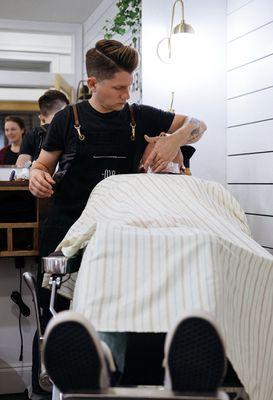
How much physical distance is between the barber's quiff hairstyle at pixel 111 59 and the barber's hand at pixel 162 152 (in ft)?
0.97

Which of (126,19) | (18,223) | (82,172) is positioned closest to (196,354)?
(82,172)

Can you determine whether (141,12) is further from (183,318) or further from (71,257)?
(183,318)

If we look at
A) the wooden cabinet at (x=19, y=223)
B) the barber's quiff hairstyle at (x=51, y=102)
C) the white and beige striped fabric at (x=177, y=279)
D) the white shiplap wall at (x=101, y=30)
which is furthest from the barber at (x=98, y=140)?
the white shiplap wall at (x=101, y=30)

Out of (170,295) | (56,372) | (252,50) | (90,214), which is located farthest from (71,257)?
(252,50)

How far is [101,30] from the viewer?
9.14ft

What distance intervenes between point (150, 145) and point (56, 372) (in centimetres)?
115

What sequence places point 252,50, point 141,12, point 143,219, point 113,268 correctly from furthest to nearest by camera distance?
1. point 141,12
2. point 252,50
3. point 143,219
4. point 113,268

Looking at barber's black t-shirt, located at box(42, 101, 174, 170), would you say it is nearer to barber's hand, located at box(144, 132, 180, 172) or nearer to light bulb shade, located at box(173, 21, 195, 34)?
barber's hand, located at box(144, 132, 180, 172)

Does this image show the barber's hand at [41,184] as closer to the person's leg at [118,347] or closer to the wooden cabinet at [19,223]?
the wooden cabinet at [19,223]

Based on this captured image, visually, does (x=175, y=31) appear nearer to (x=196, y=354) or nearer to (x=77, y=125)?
(x=77, y=125)

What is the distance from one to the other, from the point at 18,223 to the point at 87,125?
24.9 inches

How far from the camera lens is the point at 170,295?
1.25m

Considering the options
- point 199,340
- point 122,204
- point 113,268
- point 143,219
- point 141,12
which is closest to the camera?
point 199,340

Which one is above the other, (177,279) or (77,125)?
(77,125)
